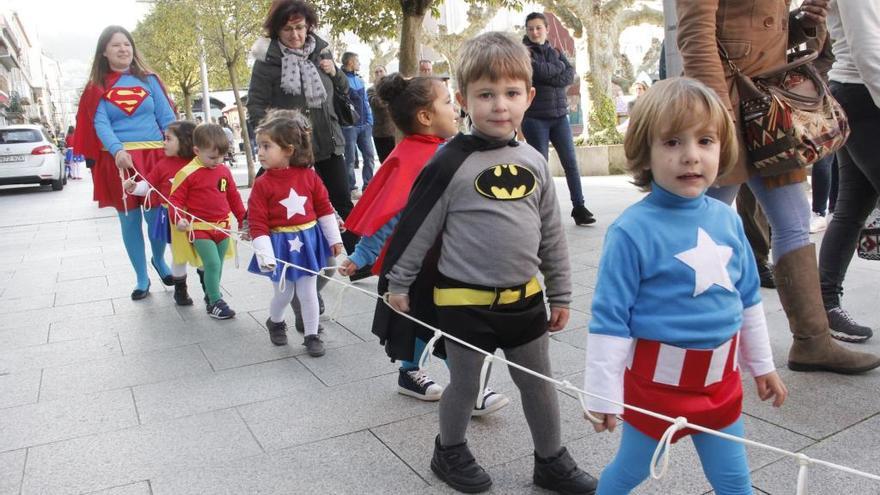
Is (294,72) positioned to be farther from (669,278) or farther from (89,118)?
(669,278)

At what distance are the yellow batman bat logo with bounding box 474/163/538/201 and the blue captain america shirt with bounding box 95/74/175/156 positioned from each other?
12.4ft

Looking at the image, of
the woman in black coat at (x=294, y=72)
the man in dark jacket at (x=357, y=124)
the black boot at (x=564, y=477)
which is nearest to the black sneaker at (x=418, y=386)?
the black boot at (x=564, y=477)

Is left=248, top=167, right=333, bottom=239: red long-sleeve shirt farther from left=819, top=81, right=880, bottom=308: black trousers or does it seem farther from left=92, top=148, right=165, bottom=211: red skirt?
left=819, top=81, right=880, bottom=308: black trousers

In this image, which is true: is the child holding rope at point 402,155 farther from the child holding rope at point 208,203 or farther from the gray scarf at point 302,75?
the child holding rope at point 208,203

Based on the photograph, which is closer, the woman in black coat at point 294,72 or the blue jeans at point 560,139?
the woman in black coat at point 294,72

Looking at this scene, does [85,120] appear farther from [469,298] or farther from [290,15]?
[469,298]

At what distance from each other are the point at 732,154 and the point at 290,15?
3.45 metres

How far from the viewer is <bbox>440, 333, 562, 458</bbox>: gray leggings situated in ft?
7.89

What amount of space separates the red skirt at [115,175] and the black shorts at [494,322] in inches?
149

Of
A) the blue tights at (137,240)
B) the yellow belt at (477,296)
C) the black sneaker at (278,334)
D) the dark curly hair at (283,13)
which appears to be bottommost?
the black sneaker at (278,334)

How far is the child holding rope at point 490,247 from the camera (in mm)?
2334

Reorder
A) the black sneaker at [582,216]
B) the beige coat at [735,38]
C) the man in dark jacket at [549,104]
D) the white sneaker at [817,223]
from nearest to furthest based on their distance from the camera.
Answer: the beige coat at [735,38] < the white sneaker at [817,223] < the man in dark jacket at [549,104] < the black sneaker at [582,216]

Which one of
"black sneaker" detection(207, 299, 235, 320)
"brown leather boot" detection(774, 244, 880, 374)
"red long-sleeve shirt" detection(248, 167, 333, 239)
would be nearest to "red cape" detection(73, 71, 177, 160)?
"black sneaker" detection(207, 299, 235, 320)

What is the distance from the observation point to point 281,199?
4031 millimetres
